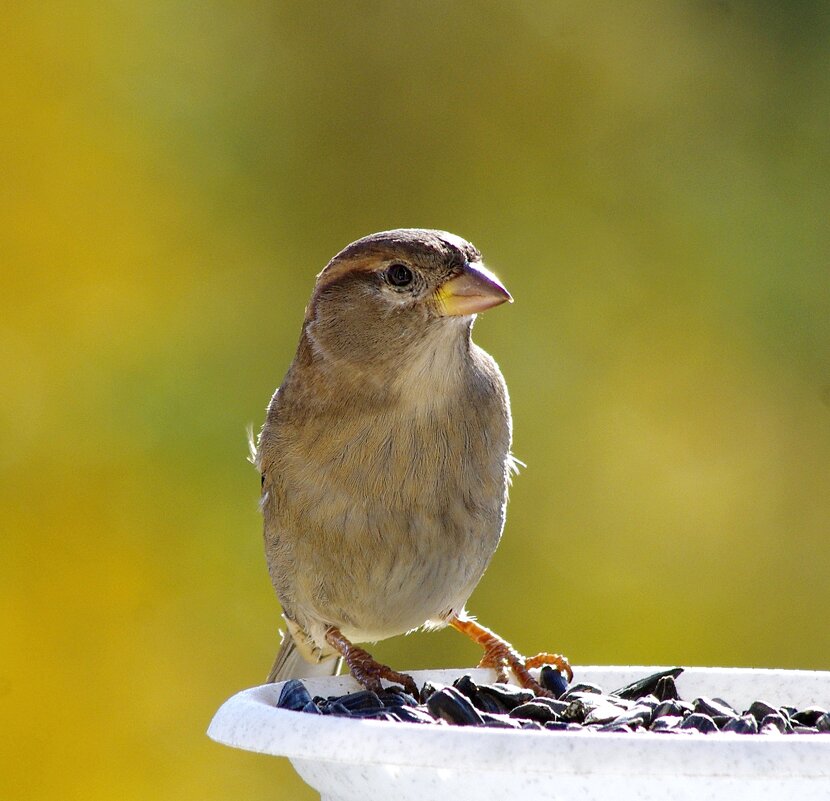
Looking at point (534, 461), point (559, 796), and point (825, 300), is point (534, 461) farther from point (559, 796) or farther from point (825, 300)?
point (559, 796)

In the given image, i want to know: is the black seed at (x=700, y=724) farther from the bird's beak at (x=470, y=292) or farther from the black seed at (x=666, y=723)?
the bird's beak at (x=470, y=292)

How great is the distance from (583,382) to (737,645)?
1.06 metres

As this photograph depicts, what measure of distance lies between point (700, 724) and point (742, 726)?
64mm

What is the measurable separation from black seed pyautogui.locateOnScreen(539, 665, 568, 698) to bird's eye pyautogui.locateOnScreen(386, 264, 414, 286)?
840mm

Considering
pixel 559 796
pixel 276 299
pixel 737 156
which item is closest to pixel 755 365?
pixel 737 156

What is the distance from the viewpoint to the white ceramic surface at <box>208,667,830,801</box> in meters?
1.53

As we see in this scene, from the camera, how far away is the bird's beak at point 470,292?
2615mm

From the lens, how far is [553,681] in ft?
8.36

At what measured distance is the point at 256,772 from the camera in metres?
4.67

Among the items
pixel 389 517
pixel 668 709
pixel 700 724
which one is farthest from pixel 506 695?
pixel 389 517

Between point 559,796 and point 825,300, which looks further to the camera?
A: point 825,300

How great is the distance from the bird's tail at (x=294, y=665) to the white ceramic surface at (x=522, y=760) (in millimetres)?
1384

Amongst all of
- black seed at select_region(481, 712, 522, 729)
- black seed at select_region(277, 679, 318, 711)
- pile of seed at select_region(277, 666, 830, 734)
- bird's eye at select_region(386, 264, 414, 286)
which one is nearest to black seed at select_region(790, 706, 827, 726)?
pile of seed at select_region(277, 666, 830, 734)

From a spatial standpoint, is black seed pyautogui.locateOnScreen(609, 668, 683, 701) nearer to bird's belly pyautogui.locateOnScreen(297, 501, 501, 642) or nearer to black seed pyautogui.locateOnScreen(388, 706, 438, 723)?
black seed pyautogui.locateOnScreen(388, 706, 438, 723)
